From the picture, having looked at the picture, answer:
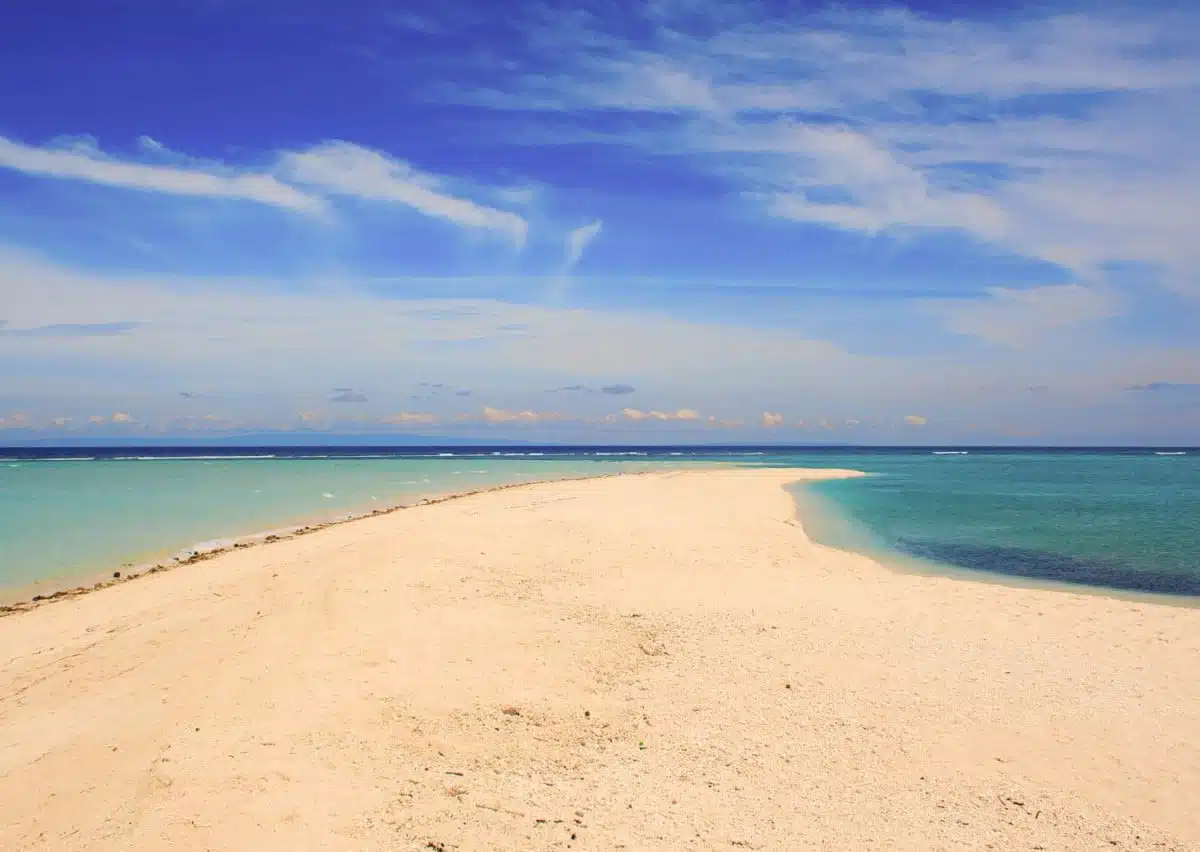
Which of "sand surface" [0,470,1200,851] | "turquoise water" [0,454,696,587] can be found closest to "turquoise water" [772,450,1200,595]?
"sand surface" [0,470,1200,851]

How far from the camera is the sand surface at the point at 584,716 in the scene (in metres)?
5.88

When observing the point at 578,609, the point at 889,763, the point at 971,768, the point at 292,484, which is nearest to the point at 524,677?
the point at 578,609

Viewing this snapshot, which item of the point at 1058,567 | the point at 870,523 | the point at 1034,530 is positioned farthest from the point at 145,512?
the point at 1034,530

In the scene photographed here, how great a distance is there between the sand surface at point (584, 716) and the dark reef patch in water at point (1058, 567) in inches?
103

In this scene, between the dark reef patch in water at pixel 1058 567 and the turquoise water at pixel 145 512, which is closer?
the dark reef patch in water at pixel 1058 567

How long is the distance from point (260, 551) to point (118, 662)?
842 cm

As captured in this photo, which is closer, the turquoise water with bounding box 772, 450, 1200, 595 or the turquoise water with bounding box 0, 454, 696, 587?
the turquoise water with bounding box 772, 450, 1200, 595

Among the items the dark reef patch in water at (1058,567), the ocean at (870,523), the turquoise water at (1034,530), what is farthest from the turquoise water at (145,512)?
the dark reef patch in water at (1058,567)

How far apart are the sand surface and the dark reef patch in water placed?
2.61 meters

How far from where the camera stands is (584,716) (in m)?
7.95

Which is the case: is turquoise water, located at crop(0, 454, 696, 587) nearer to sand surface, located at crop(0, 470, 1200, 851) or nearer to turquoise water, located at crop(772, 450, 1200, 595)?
sand surface, located at crop(0, 470, 1200, 851)

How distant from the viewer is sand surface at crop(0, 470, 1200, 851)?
5.88 m

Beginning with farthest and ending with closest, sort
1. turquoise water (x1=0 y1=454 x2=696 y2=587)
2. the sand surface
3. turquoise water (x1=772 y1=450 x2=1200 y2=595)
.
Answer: turquoise water (x1=0 y1=454 x2=696 y2=587) → turquoise water (x1=772 y1=450 x2=1200 y2=595) → the sand surface

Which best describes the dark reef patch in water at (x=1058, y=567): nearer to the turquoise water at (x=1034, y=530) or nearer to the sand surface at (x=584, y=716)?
the turquoise water at (x=1034, y=530)
